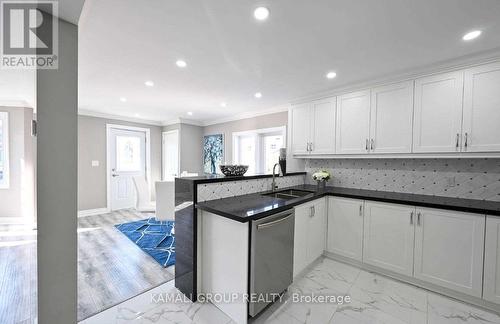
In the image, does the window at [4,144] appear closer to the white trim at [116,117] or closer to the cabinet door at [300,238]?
the white trim at [116,117]

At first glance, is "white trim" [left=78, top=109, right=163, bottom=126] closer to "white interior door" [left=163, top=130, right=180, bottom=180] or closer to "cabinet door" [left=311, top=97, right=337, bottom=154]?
"white interior door" [left=163, top=130, right=180, bottom=180]

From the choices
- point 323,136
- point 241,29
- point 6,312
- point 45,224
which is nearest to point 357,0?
point 241,29

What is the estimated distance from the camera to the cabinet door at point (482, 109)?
76.4 inches

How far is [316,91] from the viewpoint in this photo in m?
3.11

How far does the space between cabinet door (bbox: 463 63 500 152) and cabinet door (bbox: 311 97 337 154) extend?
137cm

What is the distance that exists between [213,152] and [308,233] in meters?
3.74

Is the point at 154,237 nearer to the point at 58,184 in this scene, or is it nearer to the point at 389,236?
the point at 58,184

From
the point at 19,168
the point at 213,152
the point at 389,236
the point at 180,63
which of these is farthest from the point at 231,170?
the point at 19,168

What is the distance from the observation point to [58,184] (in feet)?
4.29

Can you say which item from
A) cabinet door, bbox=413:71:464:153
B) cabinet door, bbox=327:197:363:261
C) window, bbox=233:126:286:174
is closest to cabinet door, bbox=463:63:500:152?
cabinet door, bbox=413:71:464:153

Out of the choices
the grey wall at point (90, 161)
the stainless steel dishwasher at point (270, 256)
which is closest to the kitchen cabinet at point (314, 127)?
the stainless steel dishwasher at point (270, 256)

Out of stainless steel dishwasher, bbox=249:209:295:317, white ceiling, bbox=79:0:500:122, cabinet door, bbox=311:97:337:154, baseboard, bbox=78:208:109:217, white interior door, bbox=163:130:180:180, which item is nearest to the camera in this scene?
white ceiling, bbox=79:0:500:122

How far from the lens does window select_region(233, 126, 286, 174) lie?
428 centimetres

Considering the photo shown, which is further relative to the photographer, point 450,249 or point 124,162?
point 124,162
